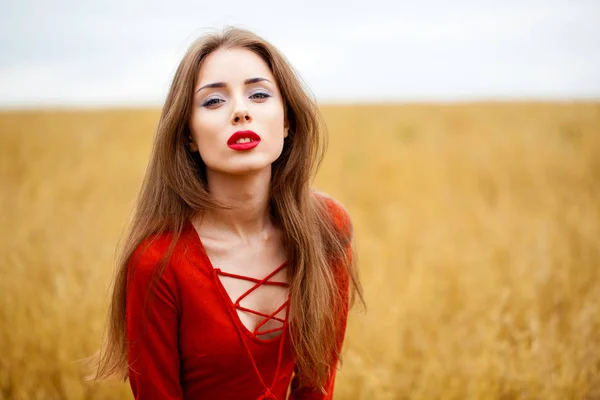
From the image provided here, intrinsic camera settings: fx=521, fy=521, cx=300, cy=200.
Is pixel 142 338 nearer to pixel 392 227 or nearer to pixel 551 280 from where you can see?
pixel 551 280

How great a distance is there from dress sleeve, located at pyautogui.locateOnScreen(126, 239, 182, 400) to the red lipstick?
419 millimetres

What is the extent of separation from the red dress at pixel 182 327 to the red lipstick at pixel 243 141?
0.34 m

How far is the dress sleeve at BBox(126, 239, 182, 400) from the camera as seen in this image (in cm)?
166

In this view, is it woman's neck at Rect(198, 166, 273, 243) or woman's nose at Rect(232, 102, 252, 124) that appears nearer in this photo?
woman's nose at Rect(232, 102, 252, 124)

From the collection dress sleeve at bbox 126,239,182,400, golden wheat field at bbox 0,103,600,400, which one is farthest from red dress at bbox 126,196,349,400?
golden wheat field at bbox 0,103,600,400

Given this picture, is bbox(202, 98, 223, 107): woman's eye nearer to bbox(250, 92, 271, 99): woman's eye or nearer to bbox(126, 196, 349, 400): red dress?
bbox(250, 92, 271, 99): woman's eye

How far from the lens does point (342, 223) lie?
6.93 feet

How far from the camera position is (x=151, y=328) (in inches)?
66.0

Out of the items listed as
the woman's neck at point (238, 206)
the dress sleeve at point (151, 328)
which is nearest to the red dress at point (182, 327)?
the dress sleeve at point (151, 328)

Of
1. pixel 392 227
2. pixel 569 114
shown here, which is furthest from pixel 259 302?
pixel 569 114

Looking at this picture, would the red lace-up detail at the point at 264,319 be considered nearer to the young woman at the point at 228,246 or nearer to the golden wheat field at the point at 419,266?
the young woman at the point at 228,246

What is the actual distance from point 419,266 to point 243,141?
9.35 ft

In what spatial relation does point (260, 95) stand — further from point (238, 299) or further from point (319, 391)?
point (319, 391)

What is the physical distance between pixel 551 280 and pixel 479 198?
2.44 m
